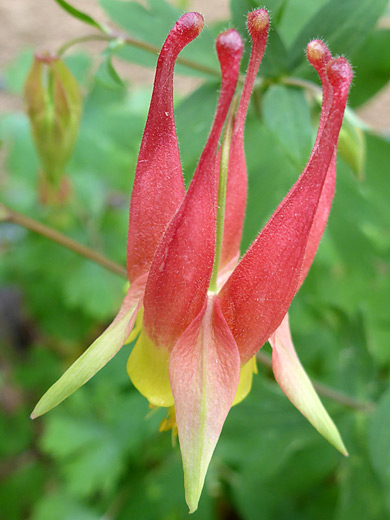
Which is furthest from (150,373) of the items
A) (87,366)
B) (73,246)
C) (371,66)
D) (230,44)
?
(371,66)

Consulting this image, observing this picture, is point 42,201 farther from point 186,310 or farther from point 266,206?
point 186,310

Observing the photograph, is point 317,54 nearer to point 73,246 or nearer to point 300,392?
point 300,392

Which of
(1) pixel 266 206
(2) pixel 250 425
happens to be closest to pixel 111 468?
(2) pixel 250 425

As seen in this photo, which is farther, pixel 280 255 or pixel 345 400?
pixel 345 400

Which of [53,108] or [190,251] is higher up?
[190,251]

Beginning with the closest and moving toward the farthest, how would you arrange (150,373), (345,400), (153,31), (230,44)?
(230,44) < (150,373) < (153,31) < (345,400)

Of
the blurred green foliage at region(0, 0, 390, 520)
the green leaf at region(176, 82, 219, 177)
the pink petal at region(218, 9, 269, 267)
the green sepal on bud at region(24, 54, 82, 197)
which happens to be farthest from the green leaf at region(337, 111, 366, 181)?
the green sepal on bud at region(24, 54, 82, 197)
